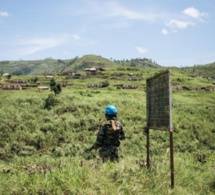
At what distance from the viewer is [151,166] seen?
6.27 meters

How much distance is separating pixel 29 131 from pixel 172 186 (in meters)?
22.6

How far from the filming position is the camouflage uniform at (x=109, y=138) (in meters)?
6.60

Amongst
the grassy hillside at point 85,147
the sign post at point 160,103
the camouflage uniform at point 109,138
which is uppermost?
the sign post at point 160,103

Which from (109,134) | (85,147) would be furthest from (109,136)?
(85,147)

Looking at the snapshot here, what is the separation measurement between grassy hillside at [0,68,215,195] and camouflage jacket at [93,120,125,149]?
1.49ft

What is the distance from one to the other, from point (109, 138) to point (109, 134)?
0.32ft

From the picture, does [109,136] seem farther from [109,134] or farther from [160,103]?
[160,103]

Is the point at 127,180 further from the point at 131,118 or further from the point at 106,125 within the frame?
the point at 131,118

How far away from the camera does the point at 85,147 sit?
942 inches

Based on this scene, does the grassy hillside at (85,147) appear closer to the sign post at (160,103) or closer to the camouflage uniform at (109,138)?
the camouflage uniform at (109,138)

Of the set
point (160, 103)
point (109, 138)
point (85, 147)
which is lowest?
point (85, 147)

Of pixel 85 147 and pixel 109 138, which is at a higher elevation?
pixel 109 138

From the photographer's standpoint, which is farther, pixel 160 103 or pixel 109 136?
pixel 109 136

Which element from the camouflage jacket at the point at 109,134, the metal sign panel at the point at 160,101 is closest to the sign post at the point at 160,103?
the metal sign panel at the point at 160,101
